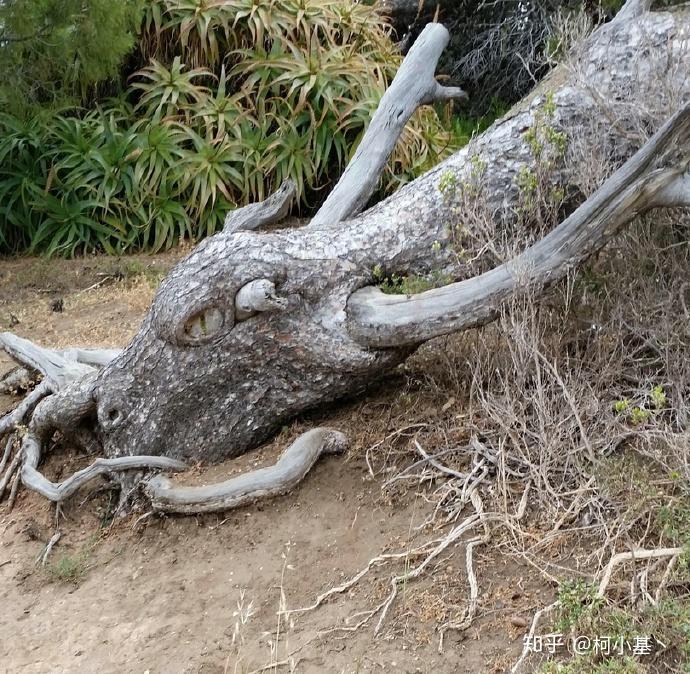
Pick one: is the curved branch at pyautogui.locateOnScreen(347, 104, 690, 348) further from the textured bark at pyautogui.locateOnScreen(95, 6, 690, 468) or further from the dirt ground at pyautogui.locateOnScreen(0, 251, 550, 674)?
the dirt ground at pyautogui.locateOnScreen(0, 251, 550, 674)

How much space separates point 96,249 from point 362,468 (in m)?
5.29

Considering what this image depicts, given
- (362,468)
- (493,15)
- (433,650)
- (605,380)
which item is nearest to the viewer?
(433,650)

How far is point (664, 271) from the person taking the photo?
4086 mm

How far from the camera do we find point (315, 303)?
13.5ft

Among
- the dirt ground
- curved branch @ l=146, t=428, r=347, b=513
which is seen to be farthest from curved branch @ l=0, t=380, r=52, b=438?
curved branch @ l=146, t=428, r=347, b=513

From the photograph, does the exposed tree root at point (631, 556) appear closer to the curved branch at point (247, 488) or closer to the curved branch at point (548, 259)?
the curved branch at point (548, 259)

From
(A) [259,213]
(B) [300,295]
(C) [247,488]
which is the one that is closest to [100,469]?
(C) [247,488]

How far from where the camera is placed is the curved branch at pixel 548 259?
140 inches

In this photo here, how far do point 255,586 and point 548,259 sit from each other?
177 cm

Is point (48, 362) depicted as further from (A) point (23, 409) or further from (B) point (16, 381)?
(B) point (16, 381)

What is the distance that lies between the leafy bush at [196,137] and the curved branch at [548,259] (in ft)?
15.2

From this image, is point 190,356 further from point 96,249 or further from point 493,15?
point 493,15

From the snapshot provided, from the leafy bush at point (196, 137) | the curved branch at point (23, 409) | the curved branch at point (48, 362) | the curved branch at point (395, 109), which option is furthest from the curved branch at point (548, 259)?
the leafy bush at point (196, 137)

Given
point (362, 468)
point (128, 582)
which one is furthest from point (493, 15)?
point (128, 582)
